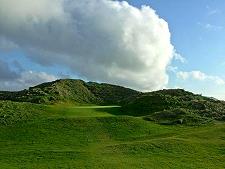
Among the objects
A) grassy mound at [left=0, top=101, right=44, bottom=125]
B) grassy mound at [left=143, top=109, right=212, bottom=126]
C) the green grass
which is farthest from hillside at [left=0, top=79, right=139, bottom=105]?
grassy mound at [left=143, top=109, right=212, bottom=126]

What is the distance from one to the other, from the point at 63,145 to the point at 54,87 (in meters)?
41.7

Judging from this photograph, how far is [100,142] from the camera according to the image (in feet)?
178

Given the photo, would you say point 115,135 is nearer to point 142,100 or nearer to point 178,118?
point 178,118

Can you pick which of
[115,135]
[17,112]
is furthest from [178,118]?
[17,112]

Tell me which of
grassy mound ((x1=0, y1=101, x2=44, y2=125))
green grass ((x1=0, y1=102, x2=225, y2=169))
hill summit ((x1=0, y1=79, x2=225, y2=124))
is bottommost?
green grass ((x1=0, y1=102, x2=225, y2=169))

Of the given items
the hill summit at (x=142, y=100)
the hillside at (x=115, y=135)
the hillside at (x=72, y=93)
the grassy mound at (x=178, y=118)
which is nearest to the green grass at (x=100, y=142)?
the hillside at (x=115, y=135)

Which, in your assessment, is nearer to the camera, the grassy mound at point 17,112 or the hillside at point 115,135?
the hillside at point 115,135

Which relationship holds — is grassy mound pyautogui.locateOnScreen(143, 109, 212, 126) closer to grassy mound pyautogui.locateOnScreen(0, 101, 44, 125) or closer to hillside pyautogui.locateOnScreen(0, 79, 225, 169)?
hillside pyautogui.locateOnScreen(0, 79, 225, 169)

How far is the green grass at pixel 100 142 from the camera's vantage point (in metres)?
45.4

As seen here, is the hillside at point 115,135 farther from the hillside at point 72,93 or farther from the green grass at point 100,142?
the hillside at point 72,93

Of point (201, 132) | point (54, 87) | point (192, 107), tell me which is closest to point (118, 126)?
point (201, 132)

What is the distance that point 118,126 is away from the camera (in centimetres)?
6103

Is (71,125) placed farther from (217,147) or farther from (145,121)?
(217,147)

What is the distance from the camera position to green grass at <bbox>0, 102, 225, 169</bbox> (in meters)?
45.4
